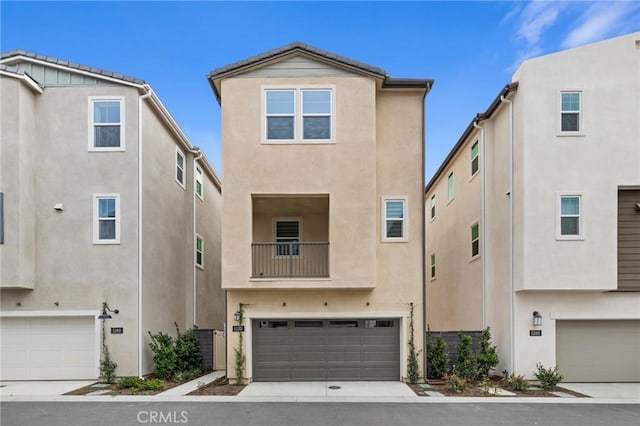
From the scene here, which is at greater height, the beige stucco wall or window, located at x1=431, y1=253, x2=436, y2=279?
the beige stucco wall

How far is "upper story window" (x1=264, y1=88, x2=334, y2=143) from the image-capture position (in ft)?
37.4

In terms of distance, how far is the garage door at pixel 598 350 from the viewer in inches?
455

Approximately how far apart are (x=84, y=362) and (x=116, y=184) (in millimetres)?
5072

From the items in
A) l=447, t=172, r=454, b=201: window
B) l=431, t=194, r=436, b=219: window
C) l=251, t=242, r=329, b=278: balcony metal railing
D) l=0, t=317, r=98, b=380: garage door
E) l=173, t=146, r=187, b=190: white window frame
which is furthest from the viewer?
l=431, t=194, r=436, b=219: window

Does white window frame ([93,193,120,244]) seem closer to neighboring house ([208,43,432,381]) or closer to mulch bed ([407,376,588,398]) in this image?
neighboring house ([208,43,432,381])

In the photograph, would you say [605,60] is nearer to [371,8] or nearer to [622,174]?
[622,174]

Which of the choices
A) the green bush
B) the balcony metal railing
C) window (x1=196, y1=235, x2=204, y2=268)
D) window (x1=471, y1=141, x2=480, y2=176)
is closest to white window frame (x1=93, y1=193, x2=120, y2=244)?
the green bush

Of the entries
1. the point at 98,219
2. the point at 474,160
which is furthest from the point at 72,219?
the point at 474,160

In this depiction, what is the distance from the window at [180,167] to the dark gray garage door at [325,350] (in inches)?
264

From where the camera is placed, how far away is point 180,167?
→ 51.5 feet

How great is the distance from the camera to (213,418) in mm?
8039

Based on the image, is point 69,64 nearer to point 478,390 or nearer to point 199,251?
point 199,251

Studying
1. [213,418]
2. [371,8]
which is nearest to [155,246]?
[213,418]

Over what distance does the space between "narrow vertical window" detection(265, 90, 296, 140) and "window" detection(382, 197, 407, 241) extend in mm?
3382
